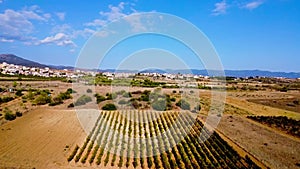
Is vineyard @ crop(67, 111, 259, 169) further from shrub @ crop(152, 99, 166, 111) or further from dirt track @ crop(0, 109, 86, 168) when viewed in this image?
shrub @ crop(152, 99, 166, 111)

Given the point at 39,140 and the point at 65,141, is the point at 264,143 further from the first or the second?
the point at 39,140

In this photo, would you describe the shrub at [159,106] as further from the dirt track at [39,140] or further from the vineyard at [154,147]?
the dirt track at [39,140]

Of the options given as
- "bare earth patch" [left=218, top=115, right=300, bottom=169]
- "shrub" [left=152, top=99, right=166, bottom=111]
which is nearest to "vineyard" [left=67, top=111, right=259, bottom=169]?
"bare earth patch" [left=218, top=115, right=300, bottom=169]

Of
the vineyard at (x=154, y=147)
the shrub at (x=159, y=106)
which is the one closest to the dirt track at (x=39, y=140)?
the vineyard at (x=154, y=147)

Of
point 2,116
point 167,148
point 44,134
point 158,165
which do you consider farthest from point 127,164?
point 2,116

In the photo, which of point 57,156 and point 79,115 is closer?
point 57,156

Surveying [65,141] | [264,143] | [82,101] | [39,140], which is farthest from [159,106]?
[39,140]

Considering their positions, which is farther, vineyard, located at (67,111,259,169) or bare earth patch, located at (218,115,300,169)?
bare earth patch, located at (218,115,300,169)

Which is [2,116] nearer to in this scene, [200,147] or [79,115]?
[79,115]
